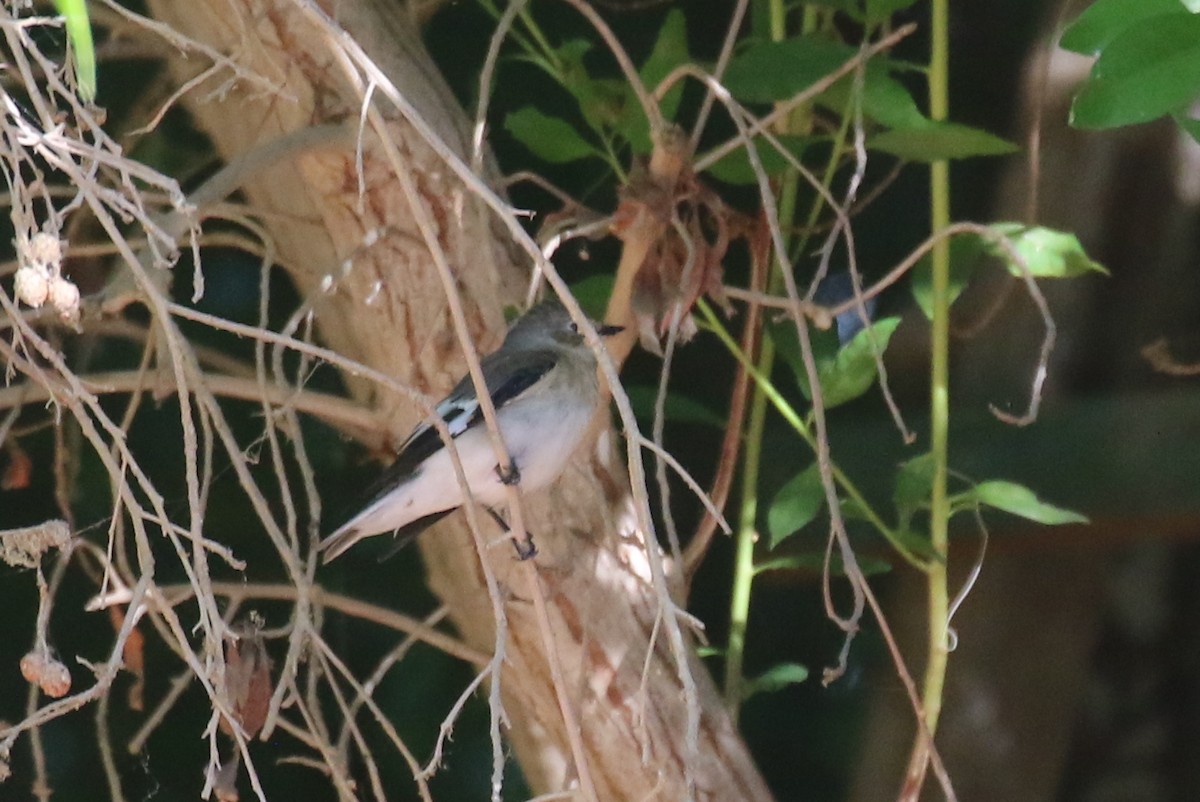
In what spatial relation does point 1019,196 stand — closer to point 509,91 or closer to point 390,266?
point 509,91

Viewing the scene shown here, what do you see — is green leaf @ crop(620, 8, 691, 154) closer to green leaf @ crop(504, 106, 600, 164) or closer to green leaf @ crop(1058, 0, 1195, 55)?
green leaf @ crop(504, 106, 600, 164)

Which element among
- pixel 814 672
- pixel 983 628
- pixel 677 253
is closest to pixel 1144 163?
pixel 983 628

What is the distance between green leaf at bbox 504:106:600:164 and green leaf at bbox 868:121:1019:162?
45 cm

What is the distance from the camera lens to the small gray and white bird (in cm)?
218

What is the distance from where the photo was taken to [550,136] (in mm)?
2211

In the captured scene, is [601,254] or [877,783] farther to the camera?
[877,783]

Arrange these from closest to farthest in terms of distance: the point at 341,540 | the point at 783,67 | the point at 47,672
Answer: the point at 47,672 → the point at 783,67 → the point at 341,540

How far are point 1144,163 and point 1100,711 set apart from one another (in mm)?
1351

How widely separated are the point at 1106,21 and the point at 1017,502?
707 mm

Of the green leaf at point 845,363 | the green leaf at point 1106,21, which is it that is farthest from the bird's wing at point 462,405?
the green leaf at point 1106,21

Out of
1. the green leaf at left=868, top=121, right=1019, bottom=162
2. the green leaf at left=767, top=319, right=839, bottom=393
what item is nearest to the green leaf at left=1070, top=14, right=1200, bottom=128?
the green leaf at left=868, top=121, right=1019, bottom=162

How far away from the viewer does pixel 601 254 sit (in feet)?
9.87

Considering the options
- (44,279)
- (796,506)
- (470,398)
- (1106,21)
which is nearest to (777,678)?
(796,506)

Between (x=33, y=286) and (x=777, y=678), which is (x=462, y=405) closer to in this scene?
(x=777, y=678)
